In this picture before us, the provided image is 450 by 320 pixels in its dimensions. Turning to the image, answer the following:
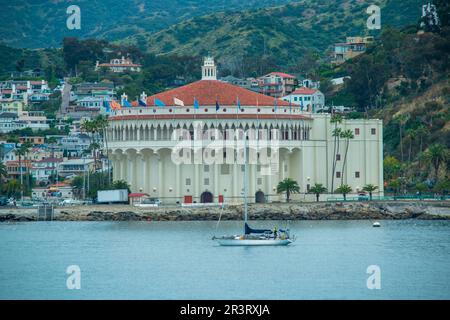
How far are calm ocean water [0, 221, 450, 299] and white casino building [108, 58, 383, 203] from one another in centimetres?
1242

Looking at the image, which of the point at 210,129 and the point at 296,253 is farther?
the point at 210,129

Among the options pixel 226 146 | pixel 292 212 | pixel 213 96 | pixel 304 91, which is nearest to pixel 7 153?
pixel 304 91

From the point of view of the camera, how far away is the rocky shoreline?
4941 inches

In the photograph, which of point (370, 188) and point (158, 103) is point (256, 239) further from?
point (158, 103)

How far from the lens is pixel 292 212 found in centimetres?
12588

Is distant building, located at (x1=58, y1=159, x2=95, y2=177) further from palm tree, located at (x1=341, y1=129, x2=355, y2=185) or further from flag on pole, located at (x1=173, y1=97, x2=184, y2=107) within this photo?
palm tree, located at (x1=341, y1=129, x2=355, y2=185)

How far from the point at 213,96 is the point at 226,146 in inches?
208

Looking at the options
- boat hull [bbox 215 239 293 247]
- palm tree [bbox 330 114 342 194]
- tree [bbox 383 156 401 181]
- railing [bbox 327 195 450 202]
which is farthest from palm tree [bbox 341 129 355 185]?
boat hull [bbox 215 239 293 247]

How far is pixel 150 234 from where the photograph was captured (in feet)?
369

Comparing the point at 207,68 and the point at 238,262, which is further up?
the point at 207,68
